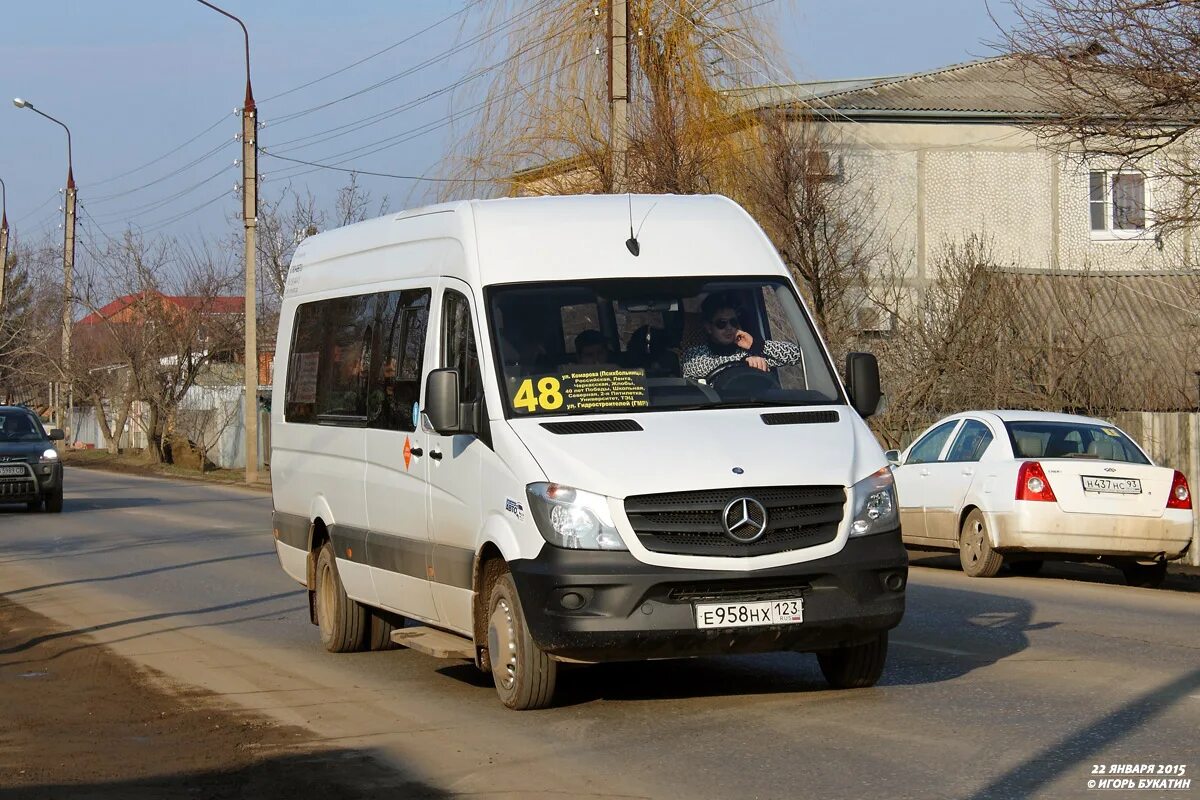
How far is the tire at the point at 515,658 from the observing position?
27.9ft

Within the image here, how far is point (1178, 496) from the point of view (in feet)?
51.1

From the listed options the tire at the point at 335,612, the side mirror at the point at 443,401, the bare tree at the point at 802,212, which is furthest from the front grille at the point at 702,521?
the bare tree at the point at 802,212

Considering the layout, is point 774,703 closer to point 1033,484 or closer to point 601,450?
point 601,450

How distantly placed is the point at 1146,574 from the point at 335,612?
8431 millimetres

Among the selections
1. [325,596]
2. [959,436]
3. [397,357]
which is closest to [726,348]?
[397,357]

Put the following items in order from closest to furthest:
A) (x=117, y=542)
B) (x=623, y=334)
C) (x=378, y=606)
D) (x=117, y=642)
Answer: (x=623, y=334), (x=378, y=606), (x=117, y=642), (x=117, y=542)

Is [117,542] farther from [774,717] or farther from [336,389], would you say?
[774,717]

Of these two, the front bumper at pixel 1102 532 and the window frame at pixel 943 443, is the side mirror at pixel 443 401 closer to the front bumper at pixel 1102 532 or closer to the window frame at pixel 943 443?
the front bumper at pixel 1102 532

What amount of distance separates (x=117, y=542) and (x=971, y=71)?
27.5 metres

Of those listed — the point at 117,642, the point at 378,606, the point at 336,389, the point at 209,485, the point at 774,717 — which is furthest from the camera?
the point at 209,485

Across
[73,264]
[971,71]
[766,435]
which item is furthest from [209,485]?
[766,435]

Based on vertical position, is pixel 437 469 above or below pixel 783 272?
below

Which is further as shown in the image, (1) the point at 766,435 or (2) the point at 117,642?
(2) the point at 117,642

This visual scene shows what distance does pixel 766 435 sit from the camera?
338 inches
